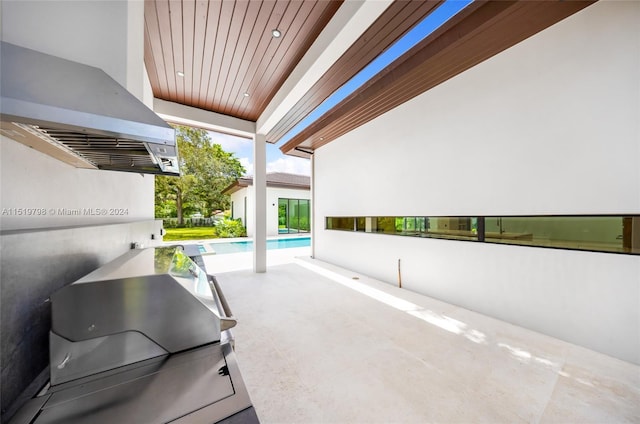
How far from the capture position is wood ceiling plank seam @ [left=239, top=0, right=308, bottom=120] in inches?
92.1

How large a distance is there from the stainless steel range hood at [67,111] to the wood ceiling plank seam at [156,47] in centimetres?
202

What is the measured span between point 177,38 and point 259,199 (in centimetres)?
308

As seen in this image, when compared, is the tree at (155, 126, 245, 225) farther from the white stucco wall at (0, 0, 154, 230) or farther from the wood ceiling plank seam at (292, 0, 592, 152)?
the white stucco wall at (0, 0, 154, 230)

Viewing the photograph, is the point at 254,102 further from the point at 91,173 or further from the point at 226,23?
the point at 91,173

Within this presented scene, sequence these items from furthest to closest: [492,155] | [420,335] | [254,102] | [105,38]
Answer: [254,102]
[492,155]
[420,335]
[105,38]

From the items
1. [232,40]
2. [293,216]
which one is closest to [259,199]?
[232,40]

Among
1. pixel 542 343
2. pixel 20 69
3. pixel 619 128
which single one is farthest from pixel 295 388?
pixel 619 128

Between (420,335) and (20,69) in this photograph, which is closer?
(20,69)

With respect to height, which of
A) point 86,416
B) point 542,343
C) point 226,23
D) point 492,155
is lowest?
point 542,343

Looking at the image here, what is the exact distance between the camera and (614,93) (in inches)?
86.4

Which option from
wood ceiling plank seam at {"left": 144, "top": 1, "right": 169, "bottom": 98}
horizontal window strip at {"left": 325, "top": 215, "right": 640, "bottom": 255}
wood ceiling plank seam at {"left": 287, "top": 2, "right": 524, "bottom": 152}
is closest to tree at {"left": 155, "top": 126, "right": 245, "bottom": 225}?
wood ceiling plank seam at {"left": 144, "top": 1, "right": 169, "bottom": 98}

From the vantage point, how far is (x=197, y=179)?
1427cm

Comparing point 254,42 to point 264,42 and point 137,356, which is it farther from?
point 137,356

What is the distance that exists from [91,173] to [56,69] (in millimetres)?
839
